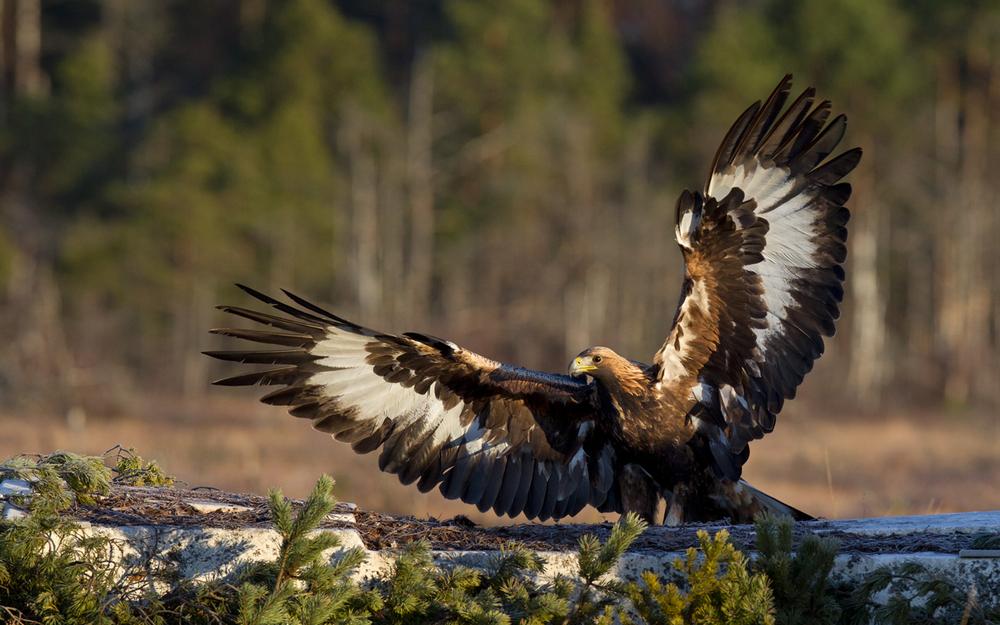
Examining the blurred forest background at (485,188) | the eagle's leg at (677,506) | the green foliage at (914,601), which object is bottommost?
the green foliage at (914,601)

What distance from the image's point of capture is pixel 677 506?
5.93 meters

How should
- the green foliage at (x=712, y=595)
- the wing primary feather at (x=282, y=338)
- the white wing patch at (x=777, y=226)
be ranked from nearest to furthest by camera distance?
the green foliage at (x=712, y=595)
the wing primary feather at (x=282, y=338)
the white wing patch at (x=777, y=226)

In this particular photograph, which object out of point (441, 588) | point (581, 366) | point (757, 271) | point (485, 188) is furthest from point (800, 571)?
point (485, 188)

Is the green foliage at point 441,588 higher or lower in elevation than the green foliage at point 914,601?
lower

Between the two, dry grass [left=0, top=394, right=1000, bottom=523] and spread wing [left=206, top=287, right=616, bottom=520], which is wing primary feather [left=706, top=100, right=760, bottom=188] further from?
dry grass [left=0, top=394, right=1000, bottom=523]

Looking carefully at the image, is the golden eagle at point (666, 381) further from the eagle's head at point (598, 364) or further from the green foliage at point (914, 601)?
the green foliage at point (914, 601)

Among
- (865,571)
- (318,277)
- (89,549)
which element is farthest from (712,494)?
(318,277)

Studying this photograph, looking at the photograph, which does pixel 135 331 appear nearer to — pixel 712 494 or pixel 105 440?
pixel 105 440

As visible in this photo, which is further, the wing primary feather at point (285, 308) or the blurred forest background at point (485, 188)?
the blurred forest background at point (485, 188)

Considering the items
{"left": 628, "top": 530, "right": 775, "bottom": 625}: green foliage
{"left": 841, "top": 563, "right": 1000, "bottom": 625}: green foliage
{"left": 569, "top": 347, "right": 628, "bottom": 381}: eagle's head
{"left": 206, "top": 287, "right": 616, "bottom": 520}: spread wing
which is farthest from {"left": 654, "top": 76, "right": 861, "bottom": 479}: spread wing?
{"left": 628, "top": 530, "right": 775, "bottom": 625}: green foliage

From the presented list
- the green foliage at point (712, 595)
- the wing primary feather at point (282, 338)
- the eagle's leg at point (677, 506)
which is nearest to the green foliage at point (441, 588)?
the green foliage at point (712, 595)

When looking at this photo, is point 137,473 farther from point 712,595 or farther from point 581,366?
point 712,595

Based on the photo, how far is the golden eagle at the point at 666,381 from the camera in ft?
19.5

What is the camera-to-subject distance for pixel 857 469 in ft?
54.2
